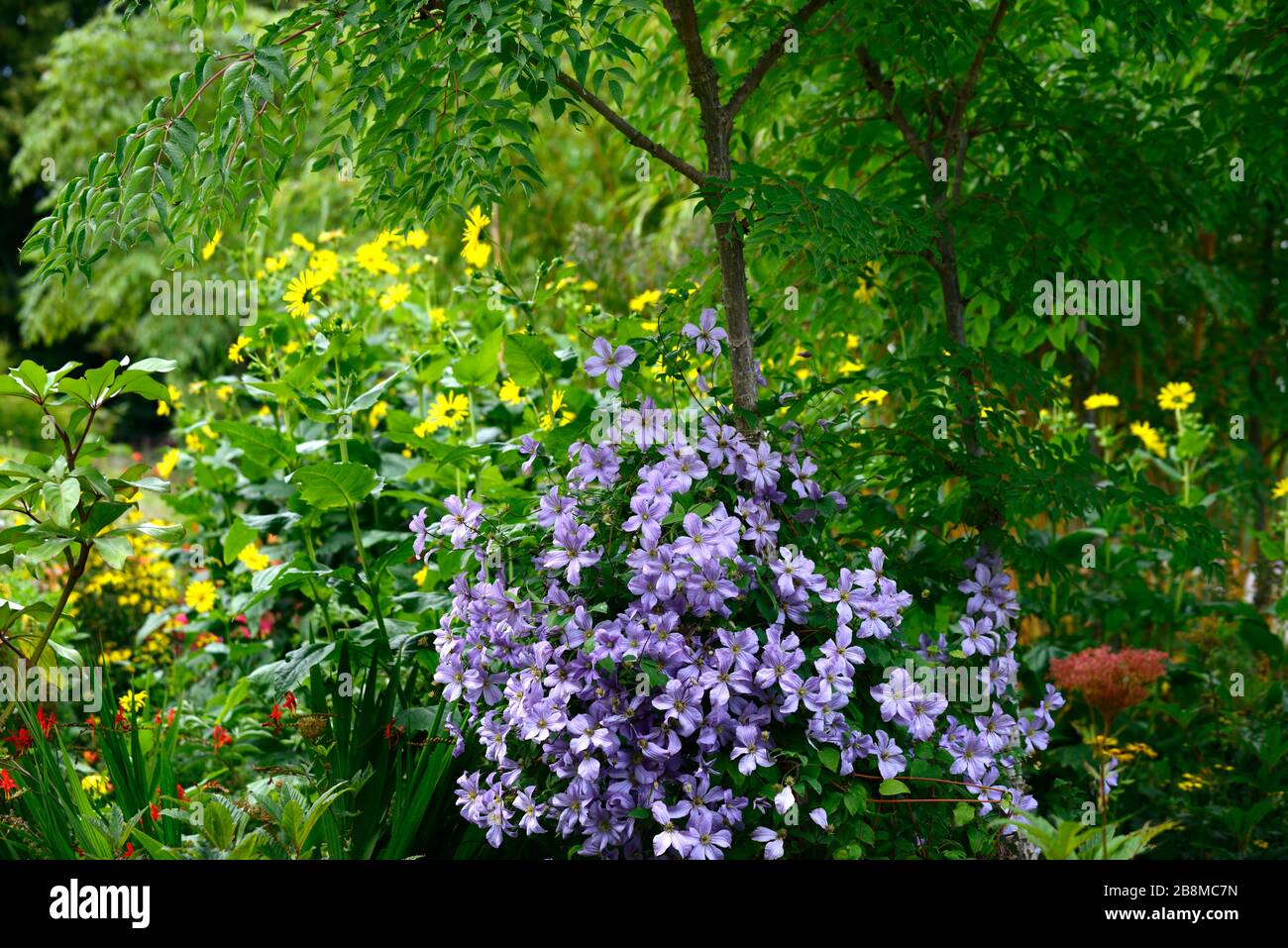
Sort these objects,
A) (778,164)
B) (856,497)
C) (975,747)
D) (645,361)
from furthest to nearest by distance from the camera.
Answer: (778,164) → (856,497) → (645,361) → (975,747)

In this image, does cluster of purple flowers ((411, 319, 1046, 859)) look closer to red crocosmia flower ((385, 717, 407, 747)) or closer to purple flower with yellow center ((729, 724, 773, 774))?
purple flower with yellow center ((729, 724, 773, 774))

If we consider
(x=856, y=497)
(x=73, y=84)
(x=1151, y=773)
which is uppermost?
(x=73, y=84)

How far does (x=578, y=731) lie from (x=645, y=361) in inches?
30.0

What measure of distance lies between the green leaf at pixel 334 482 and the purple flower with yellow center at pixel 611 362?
0.69m

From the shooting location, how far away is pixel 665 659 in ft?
6.70

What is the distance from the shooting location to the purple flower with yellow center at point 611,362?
7.59 feet

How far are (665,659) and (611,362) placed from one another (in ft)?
2.07

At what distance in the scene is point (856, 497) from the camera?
2.72m

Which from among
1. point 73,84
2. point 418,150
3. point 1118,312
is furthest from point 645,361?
point 73,84

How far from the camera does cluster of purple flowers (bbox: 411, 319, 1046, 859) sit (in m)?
2.03

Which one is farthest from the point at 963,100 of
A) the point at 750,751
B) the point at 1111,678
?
the point at 750,751

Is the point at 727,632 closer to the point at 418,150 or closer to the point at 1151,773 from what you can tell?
the point at 418,150

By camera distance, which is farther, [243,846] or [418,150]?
[418,150]
